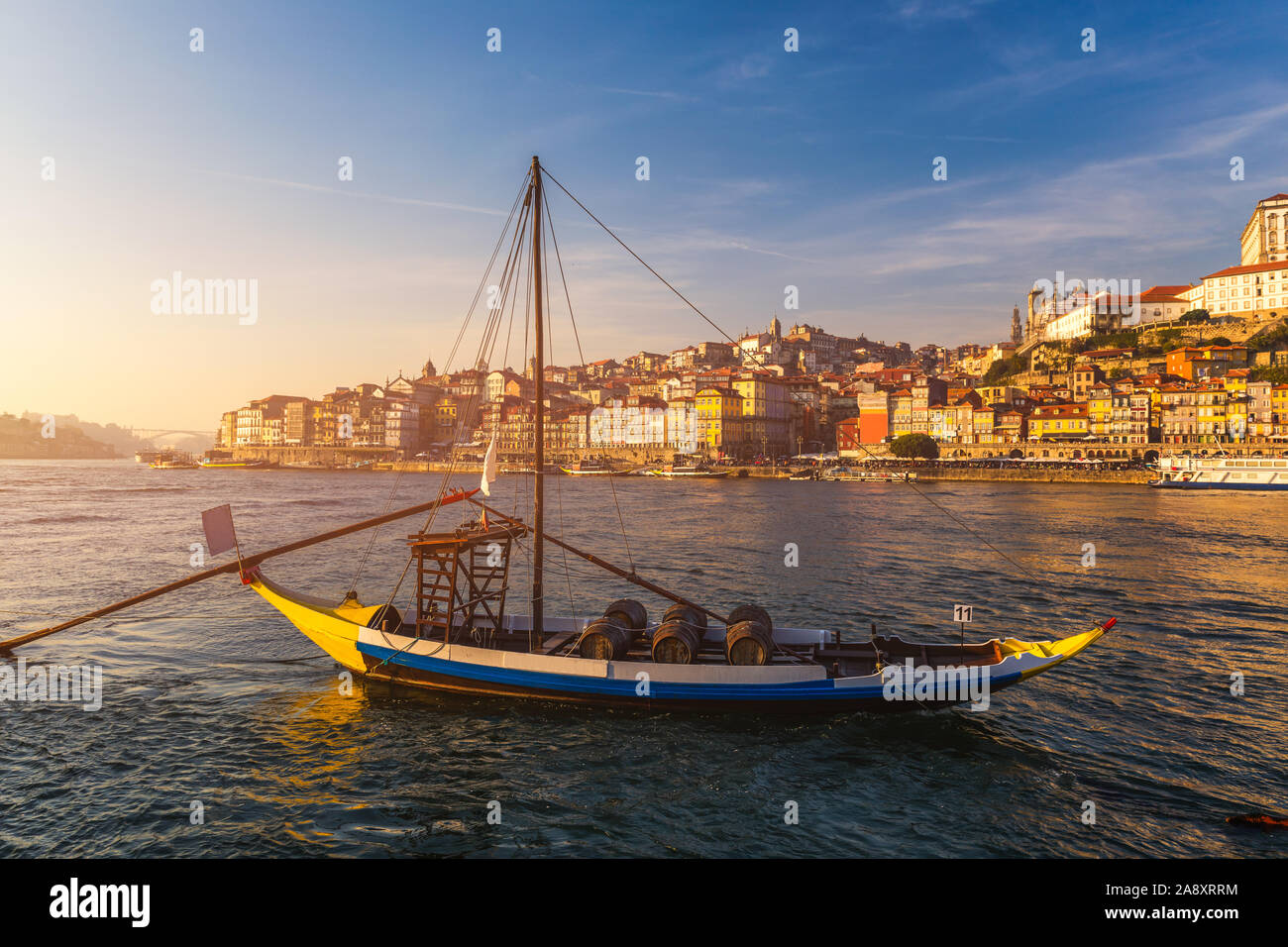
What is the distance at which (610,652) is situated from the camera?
11836mm

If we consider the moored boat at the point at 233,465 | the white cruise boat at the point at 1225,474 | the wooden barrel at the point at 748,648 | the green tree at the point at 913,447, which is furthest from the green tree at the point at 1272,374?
the moored boat at the point at 233,465

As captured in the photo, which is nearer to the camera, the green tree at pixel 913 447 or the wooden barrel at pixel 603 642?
the wooden barrel at pixel 603 642

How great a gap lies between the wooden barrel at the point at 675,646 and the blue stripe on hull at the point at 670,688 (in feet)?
1.26

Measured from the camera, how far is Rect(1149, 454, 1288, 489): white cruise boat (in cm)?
6894

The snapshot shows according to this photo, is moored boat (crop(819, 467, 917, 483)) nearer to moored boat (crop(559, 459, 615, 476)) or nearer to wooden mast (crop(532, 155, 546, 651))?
moored boat (crop(559, 459, 615, 476))

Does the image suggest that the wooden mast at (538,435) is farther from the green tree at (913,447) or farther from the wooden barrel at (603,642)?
the green tree at (913,447)

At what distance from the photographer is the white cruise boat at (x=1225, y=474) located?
226ft

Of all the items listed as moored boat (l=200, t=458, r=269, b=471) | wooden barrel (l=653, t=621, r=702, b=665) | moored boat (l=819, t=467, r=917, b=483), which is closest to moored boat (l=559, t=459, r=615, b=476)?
moored boat (l=819, t=467, r=917, b=483)

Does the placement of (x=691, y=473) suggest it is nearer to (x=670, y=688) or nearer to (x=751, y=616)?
(x=751, y=616)

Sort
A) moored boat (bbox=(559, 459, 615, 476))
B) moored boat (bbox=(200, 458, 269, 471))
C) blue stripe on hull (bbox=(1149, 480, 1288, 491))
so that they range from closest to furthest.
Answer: blue stripe on hull (bbox=(1149, 480, 1288, 491)) → moored boat (bbox=(559, 459, 615, 476)) → moored boat (bbox=(200, 458, 269, 471))

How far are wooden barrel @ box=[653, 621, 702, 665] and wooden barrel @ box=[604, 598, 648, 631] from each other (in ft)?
4.60

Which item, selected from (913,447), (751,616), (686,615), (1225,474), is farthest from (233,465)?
(1225,474)

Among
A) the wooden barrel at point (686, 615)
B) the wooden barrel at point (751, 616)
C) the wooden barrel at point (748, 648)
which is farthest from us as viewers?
the wooden barrel at point (686, 615)
